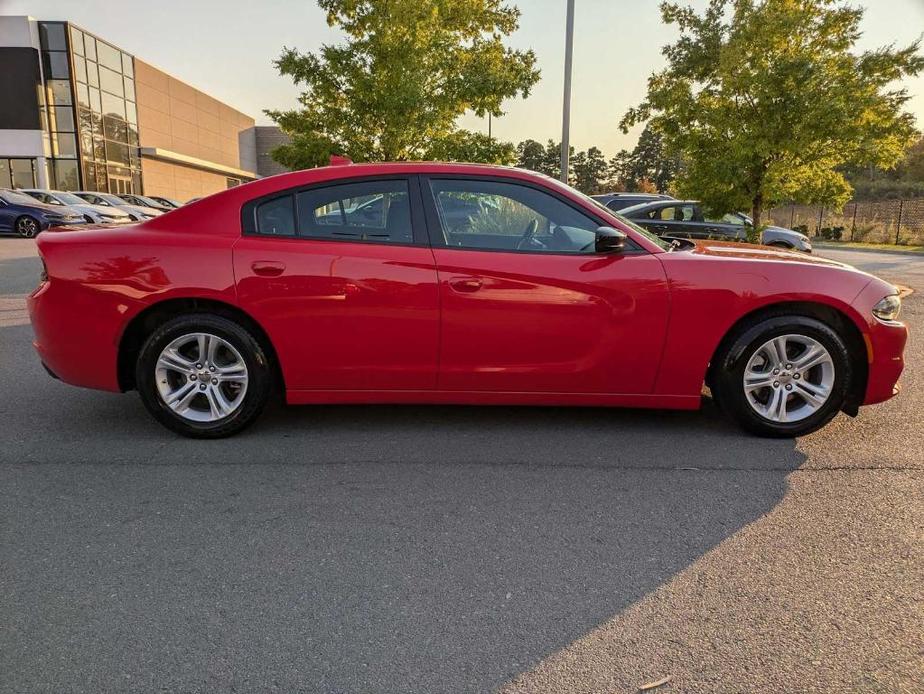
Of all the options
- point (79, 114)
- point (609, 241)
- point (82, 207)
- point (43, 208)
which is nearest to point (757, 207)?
point (609, 241)

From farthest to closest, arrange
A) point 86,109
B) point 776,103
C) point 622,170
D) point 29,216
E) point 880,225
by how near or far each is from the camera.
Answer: point 622,170 → point 86,109 → point 880,225 → point 29,216 → point 776,103

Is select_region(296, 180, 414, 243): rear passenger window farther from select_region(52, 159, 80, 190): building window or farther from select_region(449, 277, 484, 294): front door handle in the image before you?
select_region(52, 159, 80, 190): building window

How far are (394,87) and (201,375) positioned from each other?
966 centimetres

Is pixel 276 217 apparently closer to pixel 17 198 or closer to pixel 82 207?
pixel 82 207

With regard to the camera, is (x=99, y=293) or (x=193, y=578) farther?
(x=99, y=293)

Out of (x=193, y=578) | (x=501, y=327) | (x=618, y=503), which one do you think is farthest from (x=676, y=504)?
(x=193, y=578)

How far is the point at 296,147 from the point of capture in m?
12.8

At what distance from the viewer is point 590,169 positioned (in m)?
98.4

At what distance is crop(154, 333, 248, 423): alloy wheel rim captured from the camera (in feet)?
12.8

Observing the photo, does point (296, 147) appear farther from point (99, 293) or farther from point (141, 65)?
point (141, 65)

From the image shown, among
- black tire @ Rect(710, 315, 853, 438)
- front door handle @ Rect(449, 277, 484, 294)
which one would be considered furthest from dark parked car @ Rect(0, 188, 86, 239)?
black tire @ Rect(710, 315, 853, 438)

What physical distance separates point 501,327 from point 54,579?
2431mm

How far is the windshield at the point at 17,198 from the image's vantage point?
840 inches

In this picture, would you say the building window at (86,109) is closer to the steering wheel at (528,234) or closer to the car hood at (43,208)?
A: the car hood at (43,208)
